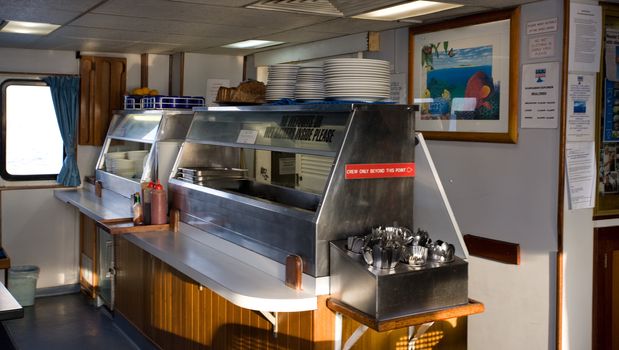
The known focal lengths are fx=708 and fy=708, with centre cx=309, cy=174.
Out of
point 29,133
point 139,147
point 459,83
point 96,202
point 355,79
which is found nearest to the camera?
point 355,79

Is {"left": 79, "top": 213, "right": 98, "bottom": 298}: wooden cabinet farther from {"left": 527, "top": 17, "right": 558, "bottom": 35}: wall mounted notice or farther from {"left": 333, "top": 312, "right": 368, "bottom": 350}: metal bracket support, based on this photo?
{"left": 527, "top": 17, "right": 558, "bottom": 35}: wall mounted notice

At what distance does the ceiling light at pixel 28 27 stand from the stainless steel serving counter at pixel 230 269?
1491 mm

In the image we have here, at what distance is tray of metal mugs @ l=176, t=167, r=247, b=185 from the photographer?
493cm

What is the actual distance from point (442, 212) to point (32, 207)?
4.83 m

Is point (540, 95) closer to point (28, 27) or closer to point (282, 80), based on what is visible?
point (282, 80)

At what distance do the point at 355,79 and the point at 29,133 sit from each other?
15.3 feet

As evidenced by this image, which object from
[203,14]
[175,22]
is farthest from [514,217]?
[175,22]

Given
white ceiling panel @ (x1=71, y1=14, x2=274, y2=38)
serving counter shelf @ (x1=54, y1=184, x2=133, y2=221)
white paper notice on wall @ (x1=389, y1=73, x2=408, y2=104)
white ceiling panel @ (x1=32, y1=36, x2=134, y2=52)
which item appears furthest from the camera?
white ceiling panel @ (x1=32, y1=36, x2=134, y2=52)

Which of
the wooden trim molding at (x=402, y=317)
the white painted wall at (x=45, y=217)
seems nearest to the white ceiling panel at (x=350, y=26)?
the wooden trim molding at (x=402, y=317)

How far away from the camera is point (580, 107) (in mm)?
3973

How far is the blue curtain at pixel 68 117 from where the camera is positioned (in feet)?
22.9

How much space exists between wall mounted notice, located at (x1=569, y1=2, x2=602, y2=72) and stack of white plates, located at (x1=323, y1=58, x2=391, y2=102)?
1.09 meters

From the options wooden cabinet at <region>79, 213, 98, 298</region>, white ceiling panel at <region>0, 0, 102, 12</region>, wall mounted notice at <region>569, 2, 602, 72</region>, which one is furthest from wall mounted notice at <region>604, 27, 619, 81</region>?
wooden cabinet at <region>79, 213, 98, 298</region>

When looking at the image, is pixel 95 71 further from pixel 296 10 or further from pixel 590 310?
pixel 590 310
